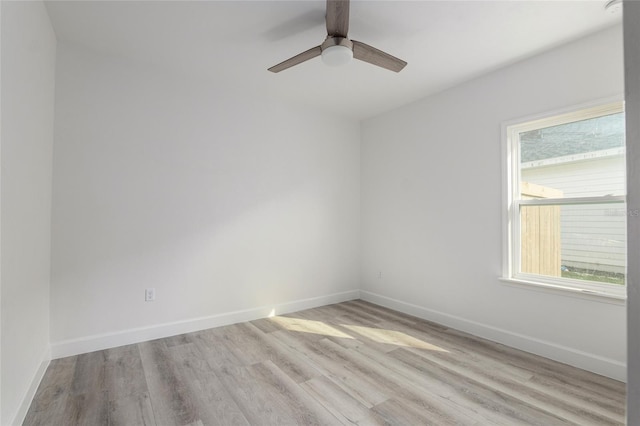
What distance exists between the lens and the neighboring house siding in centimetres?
245

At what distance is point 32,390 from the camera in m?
2.10

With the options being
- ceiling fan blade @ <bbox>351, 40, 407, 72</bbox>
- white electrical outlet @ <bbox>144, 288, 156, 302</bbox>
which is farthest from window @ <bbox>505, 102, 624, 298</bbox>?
white electrical outlet @ <bbox>144, 288, 156, 302</bbox>

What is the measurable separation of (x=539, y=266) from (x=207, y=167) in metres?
3.31

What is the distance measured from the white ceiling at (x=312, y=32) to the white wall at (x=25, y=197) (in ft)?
1.54

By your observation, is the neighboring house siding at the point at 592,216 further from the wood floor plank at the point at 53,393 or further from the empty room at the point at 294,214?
the wood floor plank at the point at 53,393

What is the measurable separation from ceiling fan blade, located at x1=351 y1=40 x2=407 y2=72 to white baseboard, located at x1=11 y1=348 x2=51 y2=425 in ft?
9.75

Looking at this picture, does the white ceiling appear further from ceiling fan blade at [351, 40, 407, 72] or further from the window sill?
the window sill

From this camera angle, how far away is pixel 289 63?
7.98 ft

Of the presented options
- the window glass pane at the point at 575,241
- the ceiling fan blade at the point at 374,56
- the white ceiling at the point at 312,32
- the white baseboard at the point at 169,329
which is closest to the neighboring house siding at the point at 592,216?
the window glass pane at the point at 575,241

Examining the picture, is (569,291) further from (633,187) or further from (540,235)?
(633,187)

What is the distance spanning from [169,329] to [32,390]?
44.1 inches

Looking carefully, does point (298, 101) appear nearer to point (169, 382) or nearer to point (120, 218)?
point (120, 218)

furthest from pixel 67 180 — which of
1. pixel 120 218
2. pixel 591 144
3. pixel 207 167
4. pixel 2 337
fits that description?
pixel 591 144

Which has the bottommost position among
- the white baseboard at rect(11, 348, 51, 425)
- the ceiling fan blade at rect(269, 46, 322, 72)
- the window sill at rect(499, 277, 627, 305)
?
the white baseboard at rect(11, 348, 51, 425)
